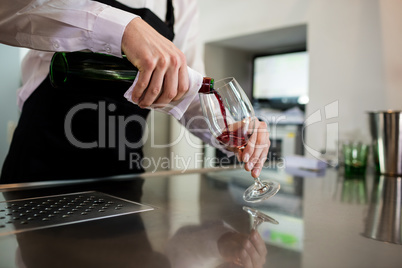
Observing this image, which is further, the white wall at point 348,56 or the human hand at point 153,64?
the white wall at point 348,56

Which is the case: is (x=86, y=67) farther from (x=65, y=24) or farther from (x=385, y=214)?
(x=385, y=214)

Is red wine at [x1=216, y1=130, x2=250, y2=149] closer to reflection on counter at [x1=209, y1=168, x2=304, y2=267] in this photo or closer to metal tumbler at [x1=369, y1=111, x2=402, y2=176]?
reflection on counter at [x1=209, y1=168, x2=304, y2=267]

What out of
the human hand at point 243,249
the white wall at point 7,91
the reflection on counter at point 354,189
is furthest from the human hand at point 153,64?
the white wall at point 7,91

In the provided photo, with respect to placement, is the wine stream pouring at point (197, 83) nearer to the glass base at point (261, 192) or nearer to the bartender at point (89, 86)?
the bartender at point (89, 86)

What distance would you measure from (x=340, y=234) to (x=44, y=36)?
2.04 feet

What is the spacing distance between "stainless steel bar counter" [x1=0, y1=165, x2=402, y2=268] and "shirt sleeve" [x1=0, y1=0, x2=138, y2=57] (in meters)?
0.29

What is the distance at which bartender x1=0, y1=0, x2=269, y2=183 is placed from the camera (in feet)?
1.91

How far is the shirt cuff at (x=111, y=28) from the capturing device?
60 cm

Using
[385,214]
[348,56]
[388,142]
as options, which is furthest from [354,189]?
[348,56]

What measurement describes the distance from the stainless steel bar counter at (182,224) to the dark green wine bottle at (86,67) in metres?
0.25

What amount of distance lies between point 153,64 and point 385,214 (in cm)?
57

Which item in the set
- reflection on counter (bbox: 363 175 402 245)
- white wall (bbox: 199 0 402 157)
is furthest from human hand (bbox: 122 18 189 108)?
white wall (bbox: 199 0 402 157)

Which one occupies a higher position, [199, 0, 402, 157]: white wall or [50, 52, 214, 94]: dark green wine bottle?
[199, 0, 402, 157]: white wall

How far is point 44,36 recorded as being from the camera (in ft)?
2.20
